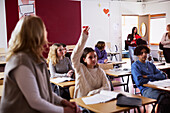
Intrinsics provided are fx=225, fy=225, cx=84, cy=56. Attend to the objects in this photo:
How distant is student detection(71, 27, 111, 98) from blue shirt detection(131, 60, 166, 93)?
3.28 ft

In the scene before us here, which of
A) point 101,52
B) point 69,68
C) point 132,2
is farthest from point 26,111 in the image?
→ point 132,2

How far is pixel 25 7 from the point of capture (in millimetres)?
8984

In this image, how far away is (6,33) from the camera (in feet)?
28.5

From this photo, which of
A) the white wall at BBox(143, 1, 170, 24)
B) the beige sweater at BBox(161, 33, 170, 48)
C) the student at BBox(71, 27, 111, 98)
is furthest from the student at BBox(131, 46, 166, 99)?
the white wall at BBox(143, 1, 170, 24)

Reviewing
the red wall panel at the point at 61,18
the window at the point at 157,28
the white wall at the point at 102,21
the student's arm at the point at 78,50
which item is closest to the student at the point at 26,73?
the student's arm at the point at 78,50

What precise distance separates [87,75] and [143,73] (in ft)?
4.62

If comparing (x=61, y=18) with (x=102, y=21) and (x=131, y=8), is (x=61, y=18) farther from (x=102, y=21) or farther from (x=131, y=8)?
(x=131, y=8)

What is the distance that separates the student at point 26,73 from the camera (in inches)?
58.4

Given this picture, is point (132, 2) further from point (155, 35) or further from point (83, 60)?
point (83, 60)

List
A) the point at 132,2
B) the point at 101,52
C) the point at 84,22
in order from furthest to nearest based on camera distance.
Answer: the point at 132,2 < the point at 84,22 < the point at 101,52

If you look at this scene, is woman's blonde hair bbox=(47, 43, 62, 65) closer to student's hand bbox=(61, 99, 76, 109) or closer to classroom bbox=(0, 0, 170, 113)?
classroom bbox=(0, 0, 170, 113)

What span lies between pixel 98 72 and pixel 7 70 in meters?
1.67

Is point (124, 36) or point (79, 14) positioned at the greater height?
point (79, 14)

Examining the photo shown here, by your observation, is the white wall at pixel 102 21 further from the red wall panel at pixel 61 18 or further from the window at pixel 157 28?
the window at pixel 157 28
